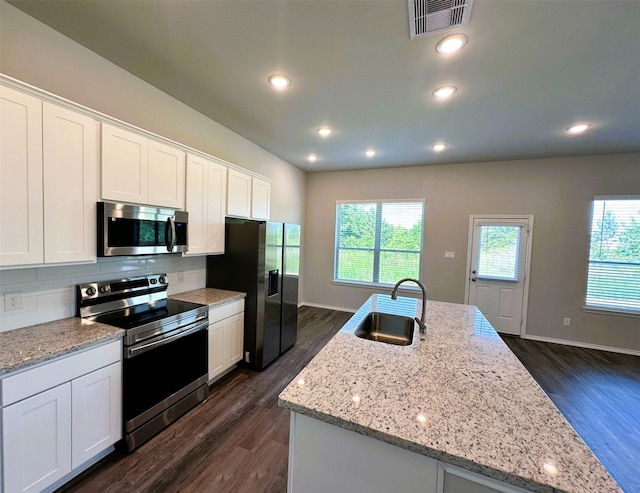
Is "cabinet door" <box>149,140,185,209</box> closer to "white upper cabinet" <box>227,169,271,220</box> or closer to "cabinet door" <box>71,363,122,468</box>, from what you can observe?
"white upper cabinet" <box>227,169,271,220</box>

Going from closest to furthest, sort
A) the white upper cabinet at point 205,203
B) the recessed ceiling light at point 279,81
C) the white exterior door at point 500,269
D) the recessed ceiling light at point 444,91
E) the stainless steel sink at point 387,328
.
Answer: the stainless steel sink at point 387,328 → the recessed ceiling light at point 279,81 → the recessed ceiling light at point 444,91 → the white upper cabinet at point 205,203 → the white exterior door at point 500,269

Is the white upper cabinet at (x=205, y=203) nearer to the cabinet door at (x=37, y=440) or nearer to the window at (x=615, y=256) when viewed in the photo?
the cabinet door at (x=37, y=440)

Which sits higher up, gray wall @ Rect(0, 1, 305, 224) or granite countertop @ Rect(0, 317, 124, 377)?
gray wall @ Rect(0, 1, 305, 224)

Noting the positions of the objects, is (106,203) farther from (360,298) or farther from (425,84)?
(360,298)

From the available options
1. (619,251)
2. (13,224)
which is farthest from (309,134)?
(619,251)

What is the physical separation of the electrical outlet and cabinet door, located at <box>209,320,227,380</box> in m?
1.26

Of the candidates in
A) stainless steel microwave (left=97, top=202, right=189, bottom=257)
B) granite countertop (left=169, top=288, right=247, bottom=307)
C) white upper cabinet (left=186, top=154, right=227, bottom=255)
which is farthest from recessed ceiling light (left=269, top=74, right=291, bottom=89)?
granite countertop (left=169, top=288, right=247, bottom=307)

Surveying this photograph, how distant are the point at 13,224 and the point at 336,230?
14.8 ft

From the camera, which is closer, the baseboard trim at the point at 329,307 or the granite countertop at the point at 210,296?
the granite countertop at the point at 210,296

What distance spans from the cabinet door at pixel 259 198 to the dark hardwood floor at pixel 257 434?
1.87 metres

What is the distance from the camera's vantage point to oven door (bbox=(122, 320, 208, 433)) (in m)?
1.83

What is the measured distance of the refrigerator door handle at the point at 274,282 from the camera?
3.11 metres

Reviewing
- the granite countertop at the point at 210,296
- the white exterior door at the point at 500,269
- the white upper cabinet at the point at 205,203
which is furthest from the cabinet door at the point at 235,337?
the white exterior door at the point at 500,269

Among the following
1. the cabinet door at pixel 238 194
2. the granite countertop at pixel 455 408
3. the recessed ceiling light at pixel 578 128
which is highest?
the recessed ceiling light at pixel 578 128
